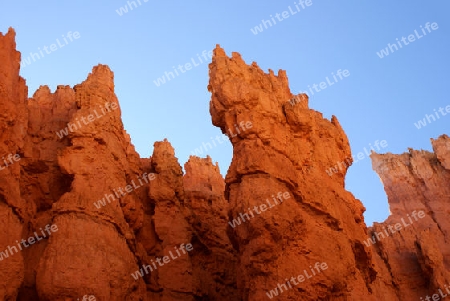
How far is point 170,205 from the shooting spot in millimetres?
25547

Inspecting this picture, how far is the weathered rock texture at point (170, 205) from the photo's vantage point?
16547 mm

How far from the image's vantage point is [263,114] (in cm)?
1969

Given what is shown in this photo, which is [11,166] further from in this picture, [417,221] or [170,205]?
[417,221]

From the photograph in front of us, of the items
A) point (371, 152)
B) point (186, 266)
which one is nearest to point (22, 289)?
point (186, 266)

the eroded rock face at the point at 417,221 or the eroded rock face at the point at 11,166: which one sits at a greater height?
the eroded rock face at the point at 11,166

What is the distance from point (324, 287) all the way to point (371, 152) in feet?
114

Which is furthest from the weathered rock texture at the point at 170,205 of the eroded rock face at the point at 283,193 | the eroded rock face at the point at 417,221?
the eroded rock face at the point at 417,221

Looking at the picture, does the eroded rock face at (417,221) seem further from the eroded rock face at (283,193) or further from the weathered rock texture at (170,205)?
the eroded rock face at (283,193)

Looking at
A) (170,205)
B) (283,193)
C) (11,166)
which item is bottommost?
(283,193)

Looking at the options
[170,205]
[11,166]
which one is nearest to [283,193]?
[170,205]

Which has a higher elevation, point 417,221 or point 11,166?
point 11,166

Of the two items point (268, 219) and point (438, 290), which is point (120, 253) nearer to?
point (268, 219)

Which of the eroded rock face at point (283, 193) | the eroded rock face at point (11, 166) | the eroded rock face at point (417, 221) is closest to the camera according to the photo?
the eroded rock face at point (283, 193)

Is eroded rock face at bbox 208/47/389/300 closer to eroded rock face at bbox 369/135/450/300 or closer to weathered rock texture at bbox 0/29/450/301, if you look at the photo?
weathered rock texture at bbox 0/29/450/301
